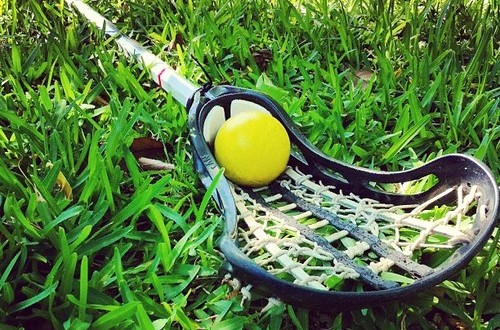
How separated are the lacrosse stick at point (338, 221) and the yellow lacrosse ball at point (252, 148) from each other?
0.03 metres

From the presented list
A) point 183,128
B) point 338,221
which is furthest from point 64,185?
point 338,221

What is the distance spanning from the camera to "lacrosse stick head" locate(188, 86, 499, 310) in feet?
3.39

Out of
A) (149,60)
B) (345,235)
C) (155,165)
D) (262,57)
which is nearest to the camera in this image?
(345,235)

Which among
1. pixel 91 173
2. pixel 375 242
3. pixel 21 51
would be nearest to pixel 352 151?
pixel 375 242

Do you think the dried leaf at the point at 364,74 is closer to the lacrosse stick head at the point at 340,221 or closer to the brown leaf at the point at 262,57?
the brown leaf at the point at 262,57

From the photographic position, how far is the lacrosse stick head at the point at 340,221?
3.39 ft

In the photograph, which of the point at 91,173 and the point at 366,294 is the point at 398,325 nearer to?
the point at 366,294

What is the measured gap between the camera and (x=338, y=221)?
1247 mm

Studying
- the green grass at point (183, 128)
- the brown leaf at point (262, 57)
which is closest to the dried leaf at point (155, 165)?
the green grass at point (183, 128)

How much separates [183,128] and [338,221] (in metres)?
0.49

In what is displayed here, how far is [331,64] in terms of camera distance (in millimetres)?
1836

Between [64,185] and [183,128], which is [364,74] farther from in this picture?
[64,185]

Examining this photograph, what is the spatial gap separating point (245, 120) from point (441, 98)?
558 millimetres

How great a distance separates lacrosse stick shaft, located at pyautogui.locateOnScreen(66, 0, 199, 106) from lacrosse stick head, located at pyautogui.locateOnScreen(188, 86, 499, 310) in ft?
0.37
